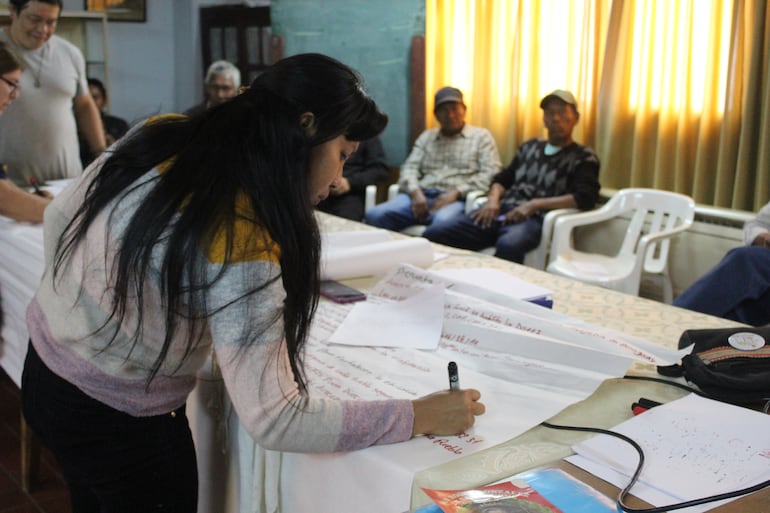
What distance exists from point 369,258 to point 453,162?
2602 mm

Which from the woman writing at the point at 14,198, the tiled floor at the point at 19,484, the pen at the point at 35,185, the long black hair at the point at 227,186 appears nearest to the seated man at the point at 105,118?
the pen at the point at 35,185

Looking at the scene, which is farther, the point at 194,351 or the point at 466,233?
the point at 466,233

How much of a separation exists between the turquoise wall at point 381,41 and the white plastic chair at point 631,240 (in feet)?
5.34

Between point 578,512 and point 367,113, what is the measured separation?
0.57 metres

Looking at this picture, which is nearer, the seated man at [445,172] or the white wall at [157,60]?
the seated man at [445,172]

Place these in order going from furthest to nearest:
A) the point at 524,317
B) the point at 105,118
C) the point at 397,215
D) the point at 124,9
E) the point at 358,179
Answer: the point at 124,9
the point at 105,118
the point at 358,179
the point at 397,215
the point at 524,317

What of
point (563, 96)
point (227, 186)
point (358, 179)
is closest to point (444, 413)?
point (227, 186)

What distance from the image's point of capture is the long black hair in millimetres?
883

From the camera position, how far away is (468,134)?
426cm

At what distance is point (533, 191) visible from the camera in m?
3.89

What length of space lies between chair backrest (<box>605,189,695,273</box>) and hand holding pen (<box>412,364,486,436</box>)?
2480mm

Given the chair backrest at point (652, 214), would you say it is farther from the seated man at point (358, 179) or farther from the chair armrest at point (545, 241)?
the seated man at point (358, 179)

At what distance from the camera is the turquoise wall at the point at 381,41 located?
4.77 meters

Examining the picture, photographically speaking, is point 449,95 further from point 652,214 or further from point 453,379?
point 453,379
